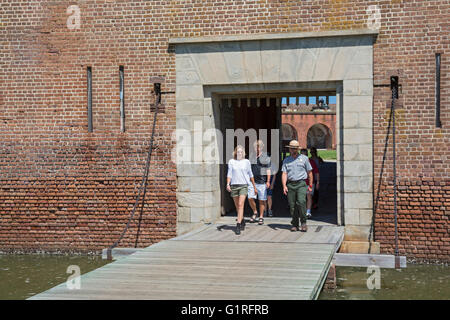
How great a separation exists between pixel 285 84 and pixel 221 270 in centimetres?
490

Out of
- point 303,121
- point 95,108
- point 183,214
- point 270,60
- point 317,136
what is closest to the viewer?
point 270,60

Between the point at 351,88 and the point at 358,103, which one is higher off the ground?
the point at 351,88

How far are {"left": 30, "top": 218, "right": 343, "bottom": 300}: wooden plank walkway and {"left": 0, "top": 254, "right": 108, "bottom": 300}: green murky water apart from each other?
1971mm

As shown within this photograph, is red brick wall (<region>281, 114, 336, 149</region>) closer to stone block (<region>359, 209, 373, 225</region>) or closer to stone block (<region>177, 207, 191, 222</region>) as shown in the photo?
stone block (<region>177, 207, 191, 222</region>)

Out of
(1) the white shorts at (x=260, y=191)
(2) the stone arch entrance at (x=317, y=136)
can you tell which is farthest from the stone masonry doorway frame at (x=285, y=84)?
(2) the stone arch entrance at (x=317, y=136)

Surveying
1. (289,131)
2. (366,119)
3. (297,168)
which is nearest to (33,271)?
(297,168)

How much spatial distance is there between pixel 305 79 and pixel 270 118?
27.8ft

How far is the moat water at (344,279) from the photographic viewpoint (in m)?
8.30

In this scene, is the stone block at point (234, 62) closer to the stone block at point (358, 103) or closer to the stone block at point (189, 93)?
the stone block at point (189, 93)

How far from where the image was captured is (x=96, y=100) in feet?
37.0

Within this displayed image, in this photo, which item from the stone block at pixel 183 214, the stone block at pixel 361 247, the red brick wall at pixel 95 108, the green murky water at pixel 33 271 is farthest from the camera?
the stone block at pixel 183 214

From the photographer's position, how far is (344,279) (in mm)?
9320

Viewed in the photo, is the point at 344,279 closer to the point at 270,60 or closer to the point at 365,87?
the point at 365,87
